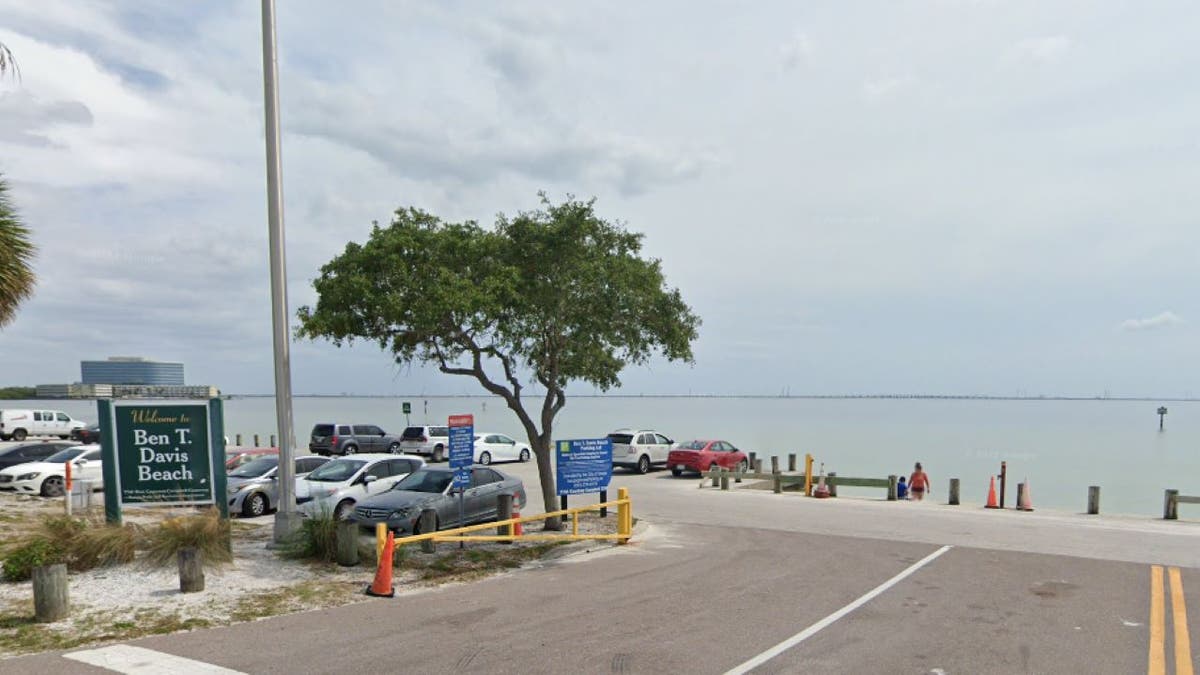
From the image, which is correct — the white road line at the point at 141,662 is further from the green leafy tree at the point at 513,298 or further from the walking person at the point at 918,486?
the walking person at the point at 918,486

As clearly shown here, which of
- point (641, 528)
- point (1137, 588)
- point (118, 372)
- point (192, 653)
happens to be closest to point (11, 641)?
point (192, 653)

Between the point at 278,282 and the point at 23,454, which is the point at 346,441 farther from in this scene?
the point at 278,282

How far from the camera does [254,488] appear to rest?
19.8 meters

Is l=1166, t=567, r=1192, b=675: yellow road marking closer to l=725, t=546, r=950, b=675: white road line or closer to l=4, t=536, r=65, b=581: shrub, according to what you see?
l=725, t=546, r=950, b=675: white road line

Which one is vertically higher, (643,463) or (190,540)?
(190,540)

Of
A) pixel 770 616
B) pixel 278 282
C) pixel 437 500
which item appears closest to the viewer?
pixel 770 616

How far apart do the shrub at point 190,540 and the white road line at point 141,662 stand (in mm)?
3348

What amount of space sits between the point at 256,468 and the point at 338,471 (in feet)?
9.45

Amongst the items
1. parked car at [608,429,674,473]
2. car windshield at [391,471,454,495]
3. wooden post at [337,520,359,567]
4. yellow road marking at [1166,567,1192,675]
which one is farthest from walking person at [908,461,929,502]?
wooden post at [337,520,359,567]

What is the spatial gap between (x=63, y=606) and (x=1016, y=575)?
1219cm

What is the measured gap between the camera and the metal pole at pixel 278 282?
12805 mm

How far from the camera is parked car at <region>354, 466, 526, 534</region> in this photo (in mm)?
15602

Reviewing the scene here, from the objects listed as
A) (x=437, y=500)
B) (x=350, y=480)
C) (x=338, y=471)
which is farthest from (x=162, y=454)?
(x=338, y=471)

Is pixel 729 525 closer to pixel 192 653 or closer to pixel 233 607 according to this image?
pixel 233 607
